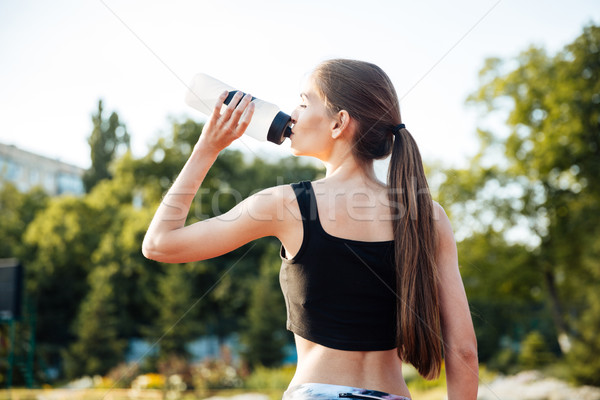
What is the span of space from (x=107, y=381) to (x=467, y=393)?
447 inches

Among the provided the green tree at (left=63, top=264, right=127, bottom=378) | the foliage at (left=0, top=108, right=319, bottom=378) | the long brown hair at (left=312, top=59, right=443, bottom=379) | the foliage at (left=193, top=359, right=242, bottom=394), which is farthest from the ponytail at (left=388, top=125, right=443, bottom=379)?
the green tree at (left=63, top=264, right=127, bottom=378)

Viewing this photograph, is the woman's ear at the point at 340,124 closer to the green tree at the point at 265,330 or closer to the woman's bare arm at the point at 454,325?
the woman's bare arm at the point at 454,325

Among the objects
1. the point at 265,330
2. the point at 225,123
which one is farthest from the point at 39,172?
the point at 225,123

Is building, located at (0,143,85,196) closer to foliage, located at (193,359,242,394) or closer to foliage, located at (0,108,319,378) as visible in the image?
foliage, located at (0,108,319,378)

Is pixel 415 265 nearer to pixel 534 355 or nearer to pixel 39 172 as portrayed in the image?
pixel 534 355

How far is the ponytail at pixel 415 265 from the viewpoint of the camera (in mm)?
1411

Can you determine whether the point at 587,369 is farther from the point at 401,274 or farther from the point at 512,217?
the point at 401,274

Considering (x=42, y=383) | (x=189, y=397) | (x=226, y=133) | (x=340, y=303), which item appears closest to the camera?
(x=340, y=303)

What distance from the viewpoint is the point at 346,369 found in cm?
133

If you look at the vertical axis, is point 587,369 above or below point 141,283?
below

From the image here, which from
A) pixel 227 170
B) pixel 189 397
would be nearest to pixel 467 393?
pixel 189 397

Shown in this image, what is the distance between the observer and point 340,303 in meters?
1.34

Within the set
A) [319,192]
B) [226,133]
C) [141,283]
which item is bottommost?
[141,283]

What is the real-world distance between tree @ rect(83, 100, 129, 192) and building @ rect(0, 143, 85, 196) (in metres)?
0.84
